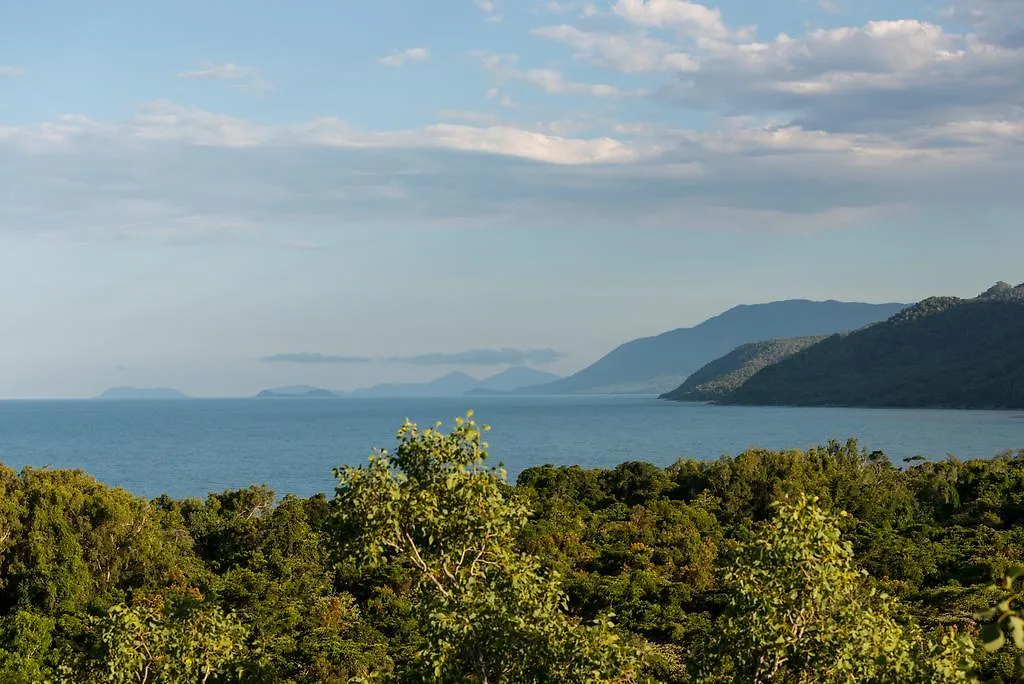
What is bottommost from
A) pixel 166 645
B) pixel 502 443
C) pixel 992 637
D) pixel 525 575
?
pixel 502 443

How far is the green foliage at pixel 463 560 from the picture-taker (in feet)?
42.1

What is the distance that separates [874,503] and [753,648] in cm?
3369

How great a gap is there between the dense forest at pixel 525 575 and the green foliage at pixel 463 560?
31 mm

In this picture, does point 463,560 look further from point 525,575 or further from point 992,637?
point 992,637

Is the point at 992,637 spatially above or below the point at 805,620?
above

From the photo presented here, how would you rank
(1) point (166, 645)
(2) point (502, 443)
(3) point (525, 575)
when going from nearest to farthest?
(3) point (525, 575)
(1) point (166, 645)
(2) point (502, 443)

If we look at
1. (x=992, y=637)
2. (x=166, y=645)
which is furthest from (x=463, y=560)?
(x=992, y=637)

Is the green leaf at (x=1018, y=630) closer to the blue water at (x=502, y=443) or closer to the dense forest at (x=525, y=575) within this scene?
the dense forest at (x=525, y=575)

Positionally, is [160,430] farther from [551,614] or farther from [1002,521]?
[551,614]

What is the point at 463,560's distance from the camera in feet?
45.5

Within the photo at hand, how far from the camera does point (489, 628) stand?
1299 centimetres

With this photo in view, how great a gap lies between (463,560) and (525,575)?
982 millimetres

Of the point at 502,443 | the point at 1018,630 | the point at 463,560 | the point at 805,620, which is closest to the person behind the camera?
the point at 1018,630

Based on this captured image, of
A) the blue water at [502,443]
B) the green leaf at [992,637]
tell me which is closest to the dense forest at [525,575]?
the green leaf at [992,637]
